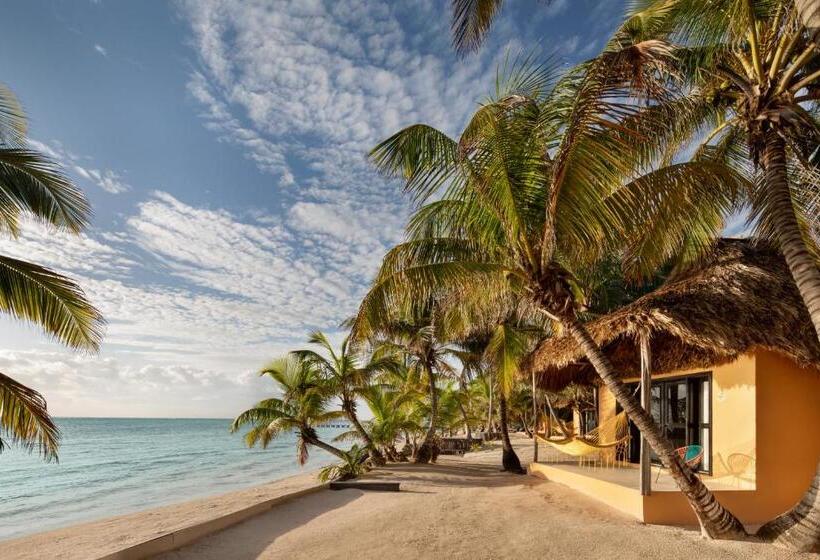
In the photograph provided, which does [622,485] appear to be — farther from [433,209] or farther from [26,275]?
[26,275]

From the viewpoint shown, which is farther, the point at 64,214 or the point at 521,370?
the point at 521,370

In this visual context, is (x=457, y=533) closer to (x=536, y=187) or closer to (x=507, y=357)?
(x=536, y=187)

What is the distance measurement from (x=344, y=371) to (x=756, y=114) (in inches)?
430

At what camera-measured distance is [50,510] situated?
15.2 m

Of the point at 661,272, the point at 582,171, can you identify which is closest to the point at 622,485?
the point at 582,171

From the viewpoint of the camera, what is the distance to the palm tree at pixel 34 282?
16.2 ft

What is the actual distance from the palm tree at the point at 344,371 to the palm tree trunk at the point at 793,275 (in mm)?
10148

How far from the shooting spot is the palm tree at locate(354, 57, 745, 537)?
5059 mm

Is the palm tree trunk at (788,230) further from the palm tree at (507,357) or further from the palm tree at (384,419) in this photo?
the palm tree at (384,419)

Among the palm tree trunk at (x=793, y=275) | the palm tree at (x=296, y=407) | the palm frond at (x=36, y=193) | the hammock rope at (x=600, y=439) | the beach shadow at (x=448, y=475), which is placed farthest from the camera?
the palm tree at (x=296, y=407)

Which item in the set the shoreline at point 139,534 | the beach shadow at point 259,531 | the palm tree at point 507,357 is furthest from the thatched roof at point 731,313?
the shoreline at point 139,534

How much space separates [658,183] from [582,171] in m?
0.99

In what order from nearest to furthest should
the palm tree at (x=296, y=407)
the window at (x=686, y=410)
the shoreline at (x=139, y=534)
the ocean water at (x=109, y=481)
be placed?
the shoreline at (x=139, y=534) → the window at (x=686, y=410) → the palm tree at (x=296, y=407) → the ocean water at (x=109, y=481)

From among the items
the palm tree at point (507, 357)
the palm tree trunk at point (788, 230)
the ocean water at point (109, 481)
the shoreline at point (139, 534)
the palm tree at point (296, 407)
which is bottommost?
the ocean water at point (109, 481)
